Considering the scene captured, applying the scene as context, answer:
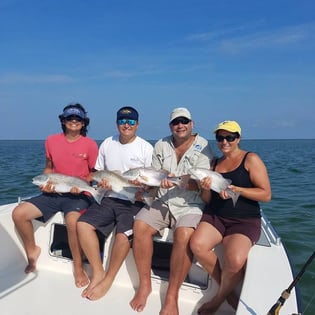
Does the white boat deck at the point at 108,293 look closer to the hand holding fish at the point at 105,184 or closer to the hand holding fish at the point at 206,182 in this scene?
the hand holding fish at the point at 105,184

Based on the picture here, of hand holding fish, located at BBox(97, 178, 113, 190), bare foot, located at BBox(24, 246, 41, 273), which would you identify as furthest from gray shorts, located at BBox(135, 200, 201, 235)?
bare foot, located at BBox(24, 246, 41, 273)

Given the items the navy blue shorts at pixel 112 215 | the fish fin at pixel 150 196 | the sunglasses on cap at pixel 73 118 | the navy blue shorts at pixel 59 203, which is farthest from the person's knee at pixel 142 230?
the sunglasses on cap at pixel 73 118

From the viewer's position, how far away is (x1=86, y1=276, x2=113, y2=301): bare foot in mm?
3906

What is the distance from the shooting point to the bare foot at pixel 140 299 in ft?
12.2

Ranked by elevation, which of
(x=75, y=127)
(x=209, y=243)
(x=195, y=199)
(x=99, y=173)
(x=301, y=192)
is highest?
(x=75, y=127)

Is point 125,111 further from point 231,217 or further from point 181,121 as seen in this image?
point 231,217

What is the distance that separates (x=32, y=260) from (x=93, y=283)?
3.38 ft

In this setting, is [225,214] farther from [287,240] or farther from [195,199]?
[287,240]

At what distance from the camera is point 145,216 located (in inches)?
156

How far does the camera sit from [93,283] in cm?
407

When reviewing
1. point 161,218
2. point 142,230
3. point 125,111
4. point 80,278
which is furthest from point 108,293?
point 125,111

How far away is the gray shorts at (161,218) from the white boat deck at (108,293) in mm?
199

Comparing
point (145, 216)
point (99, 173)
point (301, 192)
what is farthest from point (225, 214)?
point (301, 192)

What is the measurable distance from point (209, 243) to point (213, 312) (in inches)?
29.6
